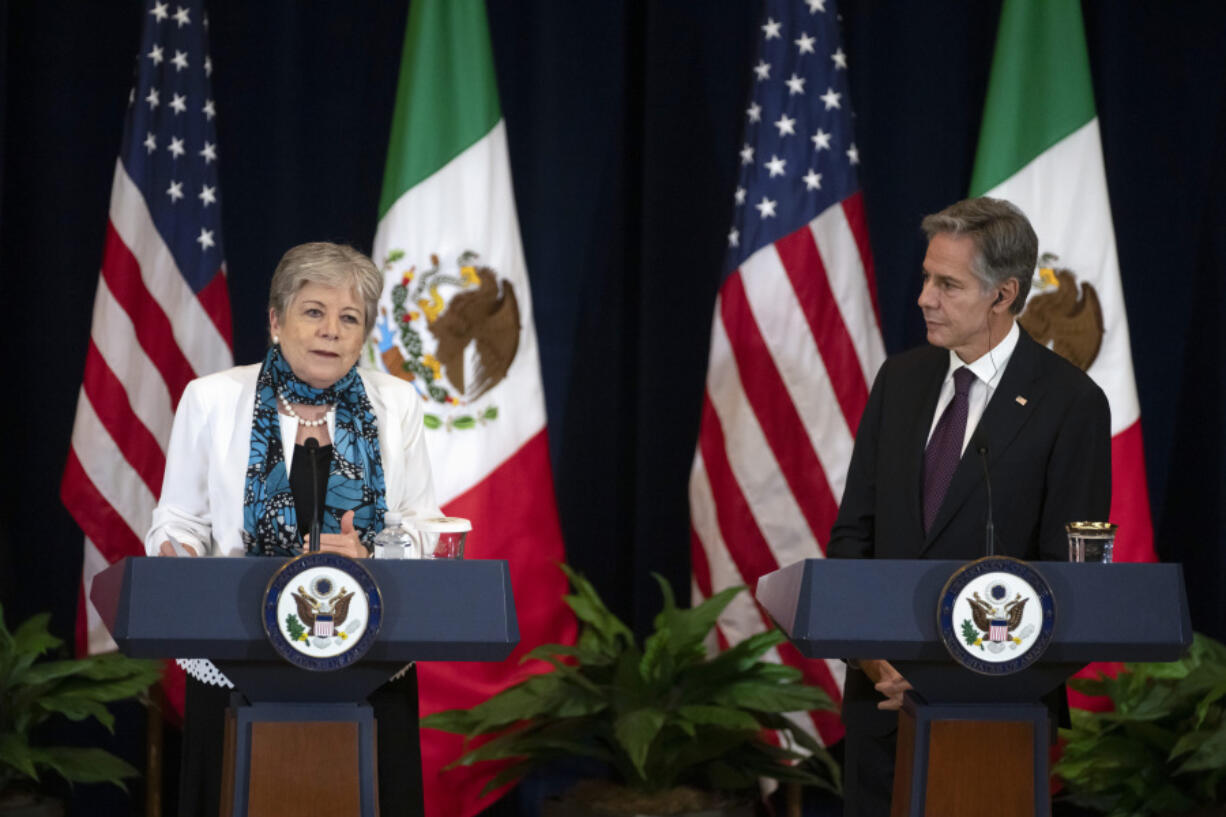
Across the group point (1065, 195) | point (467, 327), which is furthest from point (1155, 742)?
point (467, 327)

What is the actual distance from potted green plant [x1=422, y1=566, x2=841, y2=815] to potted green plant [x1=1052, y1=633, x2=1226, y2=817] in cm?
68

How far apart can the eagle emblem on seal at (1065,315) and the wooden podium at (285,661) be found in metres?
2.61

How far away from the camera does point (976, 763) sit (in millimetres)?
2162

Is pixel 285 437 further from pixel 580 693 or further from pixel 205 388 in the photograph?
pixel 580 693

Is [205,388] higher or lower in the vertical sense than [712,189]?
lower

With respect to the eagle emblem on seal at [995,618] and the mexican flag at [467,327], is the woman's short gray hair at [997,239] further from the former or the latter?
the mexican flag at [467,327]

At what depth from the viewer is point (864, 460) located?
9.39 feet

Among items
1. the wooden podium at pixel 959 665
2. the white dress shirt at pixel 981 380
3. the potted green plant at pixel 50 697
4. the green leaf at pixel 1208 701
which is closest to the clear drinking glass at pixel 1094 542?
the wooden podium at pixel 959 665

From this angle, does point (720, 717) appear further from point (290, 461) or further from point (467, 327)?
point (290, 461)

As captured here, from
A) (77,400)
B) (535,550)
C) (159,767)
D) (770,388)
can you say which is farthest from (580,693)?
(77,400)

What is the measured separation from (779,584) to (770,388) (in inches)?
79.3

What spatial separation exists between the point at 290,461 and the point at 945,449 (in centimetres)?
121

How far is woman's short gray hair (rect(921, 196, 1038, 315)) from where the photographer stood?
9.08 ft

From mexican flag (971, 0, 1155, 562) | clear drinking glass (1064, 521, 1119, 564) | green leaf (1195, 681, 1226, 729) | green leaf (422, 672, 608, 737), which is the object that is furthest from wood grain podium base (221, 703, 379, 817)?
mexican flag (971, 0, 1155, 562)
